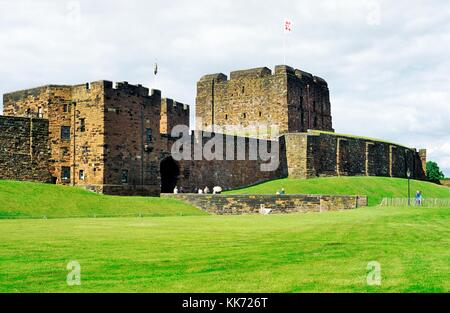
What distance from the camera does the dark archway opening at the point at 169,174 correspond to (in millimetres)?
44375

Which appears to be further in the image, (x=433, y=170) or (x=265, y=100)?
(x=433, y=170)

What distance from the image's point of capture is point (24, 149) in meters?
37.5

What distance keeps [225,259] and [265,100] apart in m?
52.1

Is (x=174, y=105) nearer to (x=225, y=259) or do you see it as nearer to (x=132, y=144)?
(x=132, y=144)

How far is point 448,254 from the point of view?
12875 millimetres

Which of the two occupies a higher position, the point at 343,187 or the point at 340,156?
the point at 340,156

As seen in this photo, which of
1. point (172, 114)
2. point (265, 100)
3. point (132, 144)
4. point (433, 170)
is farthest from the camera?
point (433, 170)

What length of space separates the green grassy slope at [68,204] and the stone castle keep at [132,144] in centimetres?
425

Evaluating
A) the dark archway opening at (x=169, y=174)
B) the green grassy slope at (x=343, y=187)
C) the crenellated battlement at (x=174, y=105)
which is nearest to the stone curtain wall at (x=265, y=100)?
the green grassy slope at (x=343, y=187)

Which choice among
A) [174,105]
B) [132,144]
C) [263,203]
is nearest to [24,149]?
[132,144]

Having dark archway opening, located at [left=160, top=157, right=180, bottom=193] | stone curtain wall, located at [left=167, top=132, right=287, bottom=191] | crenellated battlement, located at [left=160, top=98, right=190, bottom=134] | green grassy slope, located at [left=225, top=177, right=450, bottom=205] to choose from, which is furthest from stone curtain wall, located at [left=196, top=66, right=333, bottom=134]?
dark archway opening, located at [left=160, top=157, right=180, bottom=193]

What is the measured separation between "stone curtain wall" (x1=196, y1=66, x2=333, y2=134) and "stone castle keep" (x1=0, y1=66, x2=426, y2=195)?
0.22 metres

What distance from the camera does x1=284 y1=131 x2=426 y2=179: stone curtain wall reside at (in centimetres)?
5375

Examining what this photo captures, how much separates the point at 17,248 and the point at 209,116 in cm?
5504
